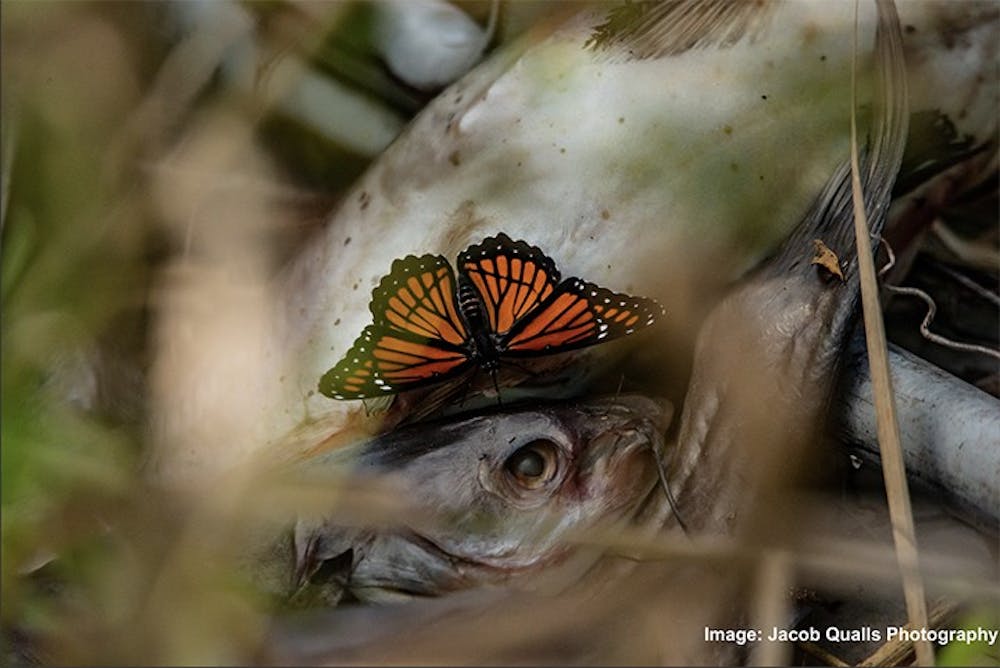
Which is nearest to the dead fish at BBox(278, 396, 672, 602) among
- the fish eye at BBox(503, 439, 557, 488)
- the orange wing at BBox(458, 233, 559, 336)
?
the fish eye at BBox(503, 439, 557, 488)

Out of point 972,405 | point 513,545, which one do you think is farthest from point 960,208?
point 513,545

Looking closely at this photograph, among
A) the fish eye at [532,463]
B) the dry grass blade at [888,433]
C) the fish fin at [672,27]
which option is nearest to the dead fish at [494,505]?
the fish eye at [532,463]

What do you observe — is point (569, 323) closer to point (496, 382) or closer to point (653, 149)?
point (496, 382)

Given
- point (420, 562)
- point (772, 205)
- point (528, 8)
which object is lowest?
point (420, 562)

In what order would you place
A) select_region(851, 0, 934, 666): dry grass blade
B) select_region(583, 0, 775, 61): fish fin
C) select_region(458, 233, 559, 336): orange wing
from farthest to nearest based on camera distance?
select_region(583, 0, 775, 61): fish fin
select_region(458, 233, 559, 336): orange wing
select_region(851, 0, 934, 666): dry grass blade

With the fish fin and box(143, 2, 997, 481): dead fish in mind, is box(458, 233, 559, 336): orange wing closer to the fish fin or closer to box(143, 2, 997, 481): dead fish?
box(143, 2, 997, 481): dead fish

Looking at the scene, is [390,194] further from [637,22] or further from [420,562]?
[420,562]

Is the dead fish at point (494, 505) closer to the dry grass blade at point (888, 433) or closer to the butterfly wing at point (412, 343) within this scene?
the butterfly wing at point (412, 343)
